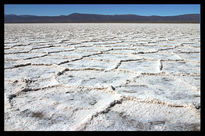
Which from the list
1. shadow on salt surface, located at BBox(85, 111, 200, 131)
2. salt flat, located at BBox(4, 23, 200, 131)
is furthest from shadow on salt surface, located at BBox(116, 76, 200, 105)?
shadow on salt surface, located at BBox(85, 111, 200, 131)

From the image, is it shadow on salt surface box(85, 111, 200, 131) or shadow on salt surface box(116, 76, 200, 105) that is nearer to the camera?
shadow on salt surface box(85, 111, 200, 131)

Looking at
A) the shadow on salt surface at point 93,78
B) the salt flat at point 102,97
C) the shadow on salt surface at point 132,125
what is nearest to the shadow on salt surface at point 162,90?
the salt flat at point 102,97

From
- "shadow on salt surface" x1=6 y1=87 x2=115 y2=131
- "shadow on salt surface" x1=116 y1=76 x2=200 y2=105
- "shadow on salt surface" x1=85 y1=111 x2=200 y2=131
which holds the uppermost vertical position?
"shadow on salt surface" x1=116 y1=76 x2=200 y2=105

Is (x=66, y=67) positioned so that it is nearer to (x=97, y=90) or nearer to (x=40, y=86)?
(x=40, y=86)

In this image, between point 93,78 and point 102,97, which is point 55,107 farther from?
point 93,78

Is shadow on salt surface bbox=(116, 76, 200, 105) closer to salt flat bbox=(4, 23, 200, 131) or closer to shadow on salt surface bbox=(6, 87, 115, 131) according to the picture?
salt flat bbox=(4, 23, 200, 131)

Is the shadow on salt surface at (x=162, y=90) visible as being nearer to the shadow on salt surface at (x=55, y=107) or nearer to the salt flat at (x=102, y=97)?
the salt flat at (x=102, y=97)

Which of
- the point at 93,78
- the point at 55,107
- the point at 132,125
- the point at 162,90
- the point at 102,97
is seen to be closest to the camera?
the point at 132,125

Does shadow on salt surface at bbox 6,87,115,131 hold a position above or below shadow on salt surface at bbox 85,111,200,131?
above

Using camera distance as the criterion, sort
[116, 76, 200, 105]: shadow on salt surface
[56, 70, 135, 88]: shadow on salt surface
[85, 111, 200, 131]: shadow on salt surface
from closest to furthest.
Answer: [85, 111, 200, 131]: shadow on salt surface → [116, 76, 200, 105]: shadow on salt surface → [56, 70, 135, 88]: shadow on salt surface

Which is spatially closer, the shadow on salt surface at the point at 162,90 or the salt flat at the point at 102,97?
the salt flat at the point at 102,97

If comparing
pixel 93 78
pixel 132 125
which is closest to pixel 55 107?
pixel 132 125
